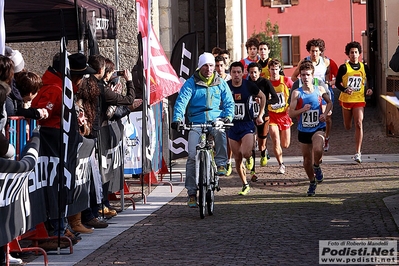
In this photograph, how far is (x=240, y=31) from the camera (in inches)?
1296

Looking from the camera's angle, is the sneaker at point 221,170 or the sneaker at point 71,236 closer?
the sneaker at point 71,236

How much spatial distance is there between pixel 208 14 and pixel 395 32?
859cm

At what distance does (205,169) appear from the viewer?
12.2 m

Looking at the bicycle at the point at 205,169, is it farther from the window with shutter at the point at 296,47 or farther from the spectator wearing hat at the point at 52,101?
the window with shutter at the point at 296,47

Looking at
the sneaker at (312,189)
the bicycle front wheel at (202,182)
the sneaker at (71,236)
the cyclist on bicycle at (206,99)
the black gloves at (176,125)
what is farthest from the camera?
the sneaker at (312,189)

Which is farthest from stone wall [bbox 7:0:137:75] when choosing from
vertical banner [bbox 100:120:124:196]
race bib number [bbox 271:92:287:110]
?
vertical banner [bbox 100:120:124:196]

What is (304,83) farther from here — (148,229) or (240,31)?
(240,31)

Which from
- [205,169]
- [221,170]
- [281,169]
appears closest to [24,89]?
[205,169]

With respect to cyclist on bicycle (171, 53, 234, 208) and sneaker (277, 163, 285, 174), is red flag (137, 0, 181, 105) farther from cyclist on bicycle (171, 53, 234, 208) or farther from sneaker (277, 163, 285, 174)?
sneaker (277, 163, 285, 174)

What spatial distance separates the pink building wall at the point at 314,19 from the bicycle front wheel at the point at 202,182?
173 ft

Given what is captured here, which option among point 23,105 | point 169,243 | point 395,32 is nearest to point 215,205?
point 169,243

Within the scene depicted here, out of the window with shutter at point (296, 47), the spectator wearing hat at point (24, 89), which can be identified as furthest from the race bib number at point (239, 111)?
the window with shutter at point (296, 47)

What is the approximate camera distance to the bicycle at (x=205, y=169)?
12023 millimetres

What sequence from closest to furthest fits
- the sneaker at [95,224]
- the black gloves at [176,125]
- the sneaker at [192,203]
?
the sneaker at [95,224]
the black gloves at [176,125]
the sneaker at [192,203]
